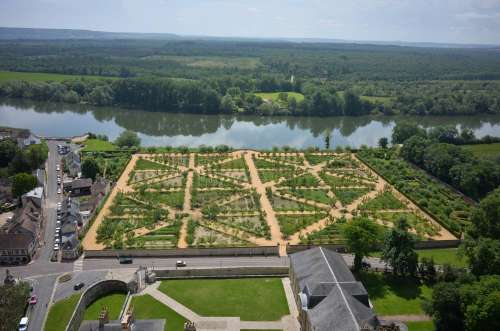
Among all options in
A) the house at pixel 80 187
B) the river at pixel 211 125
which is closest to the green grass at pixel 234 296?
the house at pixel 80 187

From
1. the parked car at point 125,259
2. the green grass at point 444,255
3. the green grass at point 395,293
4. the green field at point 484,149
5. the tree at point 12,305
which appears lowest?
the parked car at point 125,259

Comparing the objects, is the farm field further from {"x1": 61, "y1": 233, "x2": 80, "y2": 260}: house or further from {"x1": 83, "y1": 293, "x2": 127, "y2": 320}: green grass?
{"x1": 83, "y1": 293, "x2": 127, "y2": 320}: green grass

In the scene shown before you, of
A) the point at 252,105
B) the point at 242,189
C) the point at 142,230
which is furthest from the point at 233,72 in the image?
the point at 142,230

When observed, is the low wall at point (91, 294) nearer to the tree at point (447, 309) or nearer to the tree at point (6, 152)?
the tree at point (447, 309)

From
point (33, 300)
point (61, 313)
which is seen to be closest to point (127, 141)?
point (33, 300)

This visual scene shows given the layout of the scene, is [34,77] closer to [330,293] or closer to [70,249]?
[70,249]

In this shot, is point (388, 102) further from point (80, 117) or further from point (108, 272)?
point (108, 272)
